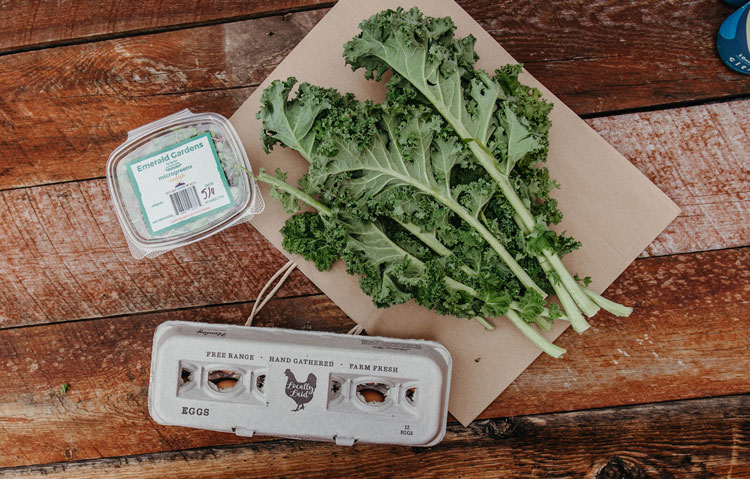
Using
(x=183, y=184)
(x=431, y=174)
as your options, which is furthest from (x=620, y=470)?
(x=183, y=184)

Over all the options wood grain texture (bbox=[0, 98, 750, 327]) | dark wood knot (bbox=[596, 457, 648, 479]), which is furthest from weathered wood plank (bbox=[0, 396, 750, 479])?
wood grain texture (bbox=[0, 98, 750, 327])

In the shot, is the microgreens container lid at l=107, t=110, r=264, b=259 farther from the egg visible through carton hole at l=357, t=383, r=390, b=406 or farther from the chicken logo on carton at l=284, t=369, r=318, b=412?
the egg visible through carton hole at l=357, t=383, r=390, b=406

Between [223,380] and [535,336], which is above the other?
[535,336]

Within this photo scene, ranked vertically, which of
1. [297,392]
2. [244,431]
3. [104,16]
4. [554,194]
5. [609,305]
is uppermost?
[104,16]

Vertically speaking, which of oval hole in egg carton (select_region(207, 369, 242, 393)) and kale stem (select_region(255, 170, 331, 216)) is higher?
kale stem (select_region(255, 170, 331, 216))

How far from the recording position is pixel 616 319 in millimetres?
1819

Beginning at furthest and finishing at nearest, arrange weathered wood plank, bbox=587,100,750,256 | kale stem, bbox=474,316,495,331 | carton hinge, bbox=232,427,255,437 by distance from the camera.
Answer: weathered wood plank, bbox=587,100,750,256 → kale stem, bbox=474,316,495,331 → carton hinge, bbox=232,427,255,437

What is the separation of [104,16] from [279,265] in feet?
3.97

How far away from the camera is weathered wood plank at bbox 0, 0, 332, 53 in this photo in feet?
6.12

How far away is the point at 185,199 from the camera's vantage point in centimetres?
170

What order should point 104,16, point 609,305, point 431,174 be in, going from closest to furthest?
point 431,174 → point 609,305 → point 104,16

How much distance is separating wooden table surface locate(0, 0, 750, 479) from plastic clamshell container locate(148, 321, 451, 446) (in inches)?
11.7

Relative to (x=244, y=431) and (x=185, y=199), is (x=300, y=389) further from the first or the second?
(x=185, y=199)

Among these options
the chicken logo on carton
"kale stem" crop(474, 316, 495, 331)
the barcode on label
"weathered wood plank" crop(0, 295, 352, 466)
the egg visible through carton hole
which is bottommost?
"weathered wood plank" crop(0, 295, 352, 466)
